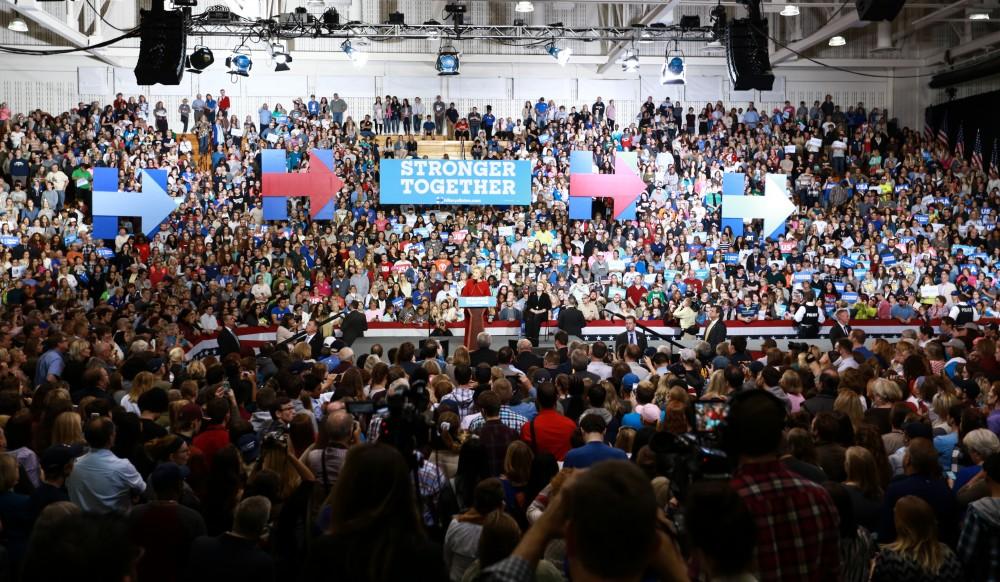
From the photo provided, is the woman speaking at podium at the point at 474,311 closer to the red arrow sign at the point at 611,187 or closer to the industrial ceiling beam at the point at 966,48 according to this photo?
the red arrow sign at the point at 611,187

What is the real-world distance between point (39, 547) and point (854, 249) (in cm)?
2314

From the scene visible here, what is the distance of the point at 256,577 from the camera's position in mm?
3932

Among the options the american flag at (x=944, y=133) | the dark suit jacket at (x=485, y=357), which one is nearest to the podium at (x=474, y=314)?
the dark suit jacket at (x=485, y=357)

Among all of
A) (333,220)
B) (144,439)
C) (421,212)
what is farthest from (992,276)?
(144,439)

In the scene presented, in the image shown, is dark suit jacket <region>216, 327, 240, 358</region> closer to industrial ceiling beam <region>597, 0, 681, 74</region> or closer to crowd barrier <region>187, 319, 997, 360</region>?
crowd barrier <region>187, 319, 997, 360</region>

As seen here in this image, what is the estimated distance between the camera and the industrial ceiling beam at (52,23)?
21295 mm

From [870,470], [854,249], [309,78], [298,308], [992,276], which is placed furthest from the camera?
[309,78]

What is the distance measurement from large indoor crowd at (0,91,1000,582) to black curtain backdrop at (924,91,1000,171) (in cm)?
91

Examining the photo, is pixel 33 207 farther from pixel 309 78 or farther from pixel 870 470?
pixel 870 470

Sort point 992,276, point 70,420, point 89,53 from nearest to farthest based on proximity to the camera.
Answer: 1. point 70,420
2. point 992,276
3. point 89,53

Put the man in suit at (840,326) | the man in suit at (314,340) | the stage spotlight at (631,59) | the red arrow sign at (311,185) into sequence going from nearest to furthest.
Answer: the man in suit at (314,340) → the man in suit at (840,326) → the stage spotlight at (631,59) → the red arrow sign at (311,185)

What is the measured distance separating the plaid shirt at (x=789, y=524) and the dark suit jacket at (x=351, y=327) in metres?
13.7

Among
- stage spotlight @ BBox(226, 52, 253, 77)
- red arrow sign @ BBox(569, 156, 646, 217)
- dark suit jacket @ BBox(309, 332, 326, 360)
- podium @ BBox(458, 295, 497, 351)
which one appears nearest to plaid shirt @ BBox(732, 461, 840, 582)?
dark suit jacket @ BBox(309, 332, 326, 360)

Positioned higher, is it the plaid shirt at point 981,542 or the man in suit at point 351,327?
the plaid shirt at point 981,542
